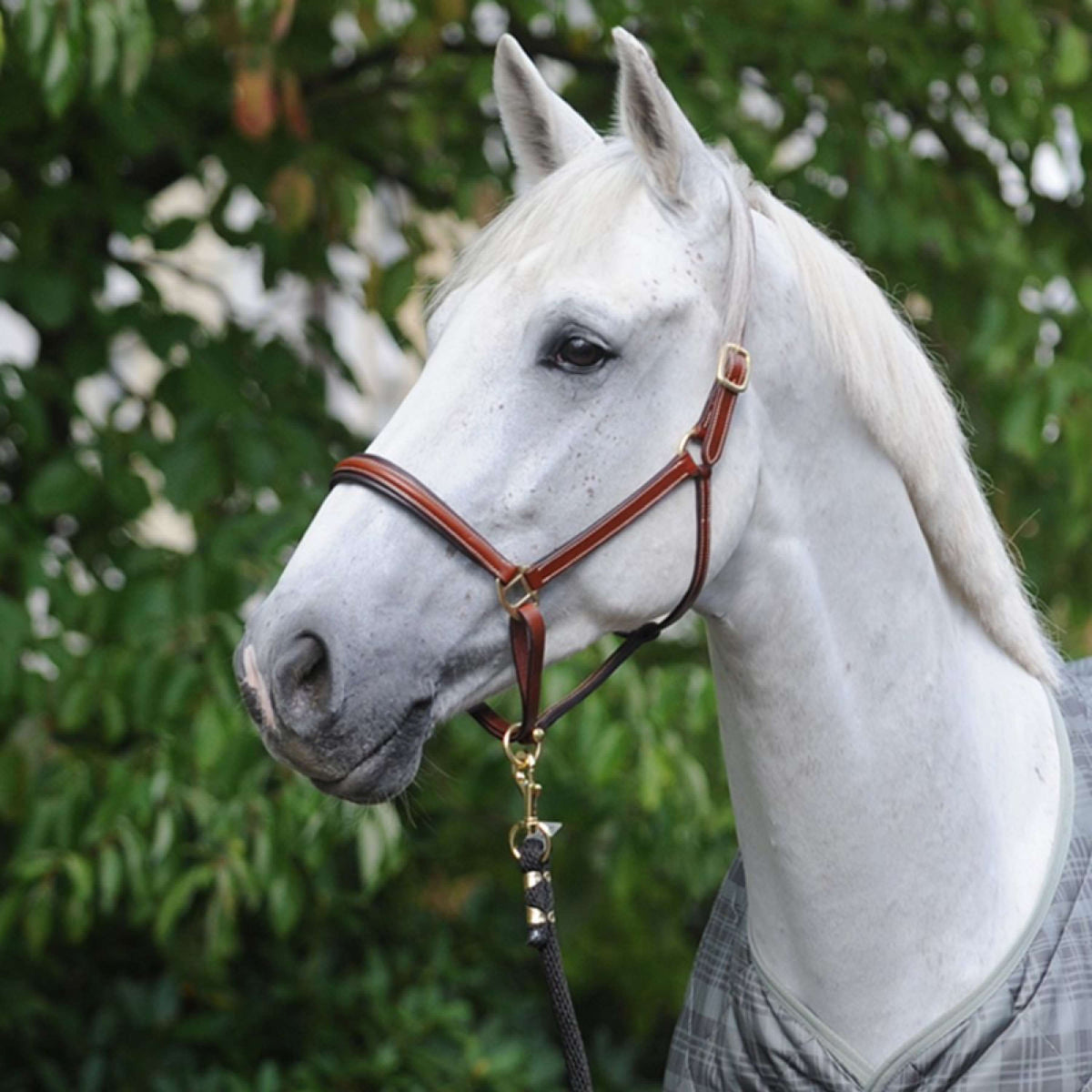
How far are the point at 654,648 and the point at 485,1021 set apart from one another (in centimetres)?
98

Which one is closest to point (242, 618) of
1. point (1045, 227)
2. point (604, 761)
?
point (604, 761)

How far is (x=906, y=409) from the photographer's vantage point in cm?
150

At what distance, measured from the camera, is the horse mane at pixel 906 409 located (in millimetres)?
1479

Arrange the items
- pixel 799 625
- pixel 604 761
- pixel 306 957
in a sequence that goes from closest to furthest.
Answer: pixel 799 625 → pixel 604 761 → pixel 306 957

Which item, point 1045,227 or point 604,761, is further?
point 1045,227

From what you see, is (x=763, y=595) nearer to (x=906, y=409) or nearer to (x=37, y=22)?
(x=906, y=409)

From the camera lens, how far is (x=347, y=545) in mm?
1332

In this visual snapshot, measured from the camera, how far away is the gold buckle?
1.42m

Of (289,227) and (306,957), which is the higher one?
(289,227)

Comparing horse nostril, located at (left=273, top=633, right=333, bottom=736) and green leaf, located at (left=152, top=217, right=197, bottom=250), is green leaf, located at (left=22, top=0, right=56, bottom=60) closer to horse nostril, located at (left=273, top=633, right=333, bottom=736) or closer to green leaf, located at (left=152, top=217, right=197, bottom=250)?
green leaf, located at (left=152, top=217, right=197, bottom=250)

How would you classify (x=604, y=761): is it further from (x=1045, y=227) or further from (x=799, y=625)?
(x=1045, y=227)

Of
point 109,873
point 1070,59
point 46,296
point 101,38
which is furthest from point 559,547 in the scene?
point 1070,59

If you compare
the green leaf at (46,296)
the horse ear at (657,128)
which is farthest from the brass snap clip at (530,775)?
the green leaf at (46,296)

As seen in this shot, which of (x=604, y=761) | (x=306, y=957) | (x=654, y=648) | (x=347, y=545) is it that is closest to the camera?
(x=347, y=545)
